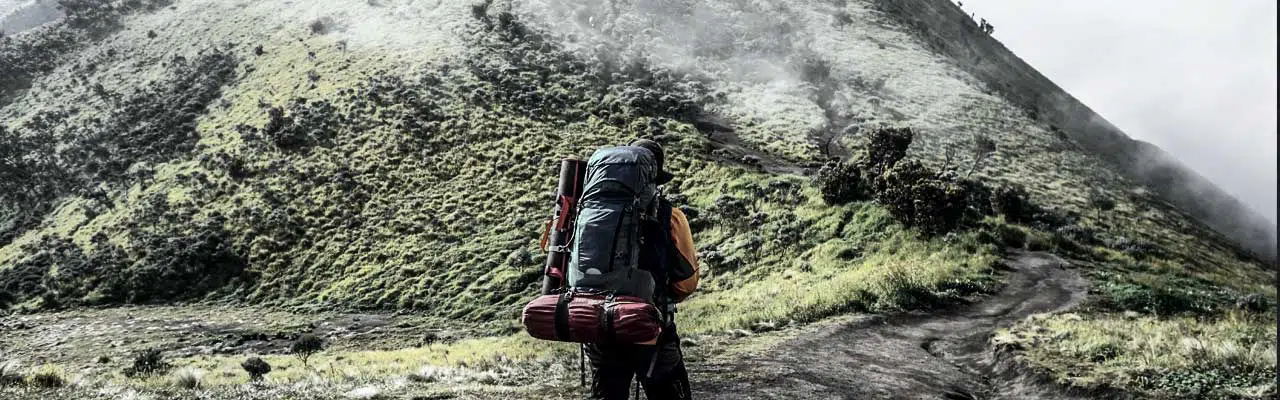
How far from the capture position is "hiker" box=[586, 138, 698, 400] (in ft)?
17.3

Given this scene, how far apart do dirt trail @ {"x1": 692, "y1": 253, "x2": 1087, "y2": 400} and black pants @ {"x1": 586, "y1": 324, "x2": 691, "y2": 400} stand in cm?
230

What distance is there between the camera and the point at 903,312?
15750 mm

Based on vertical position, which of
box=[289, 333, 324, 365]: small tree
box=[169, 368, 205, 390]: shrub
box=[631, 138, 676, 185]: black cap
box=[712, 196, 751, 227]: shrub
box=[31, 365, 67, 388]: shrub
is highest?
box=[631, 138, 676, 185]: black cap

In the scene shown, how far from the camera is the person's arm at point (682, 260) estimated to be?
5.40 meters

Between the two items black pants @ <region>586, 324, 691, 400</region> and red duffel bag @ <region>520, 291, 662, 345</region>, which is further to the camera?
black pants @ <region>586, 324, 691, 400</region>

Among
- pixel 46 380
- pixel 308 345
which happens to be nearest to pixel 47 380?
pixel 46 380

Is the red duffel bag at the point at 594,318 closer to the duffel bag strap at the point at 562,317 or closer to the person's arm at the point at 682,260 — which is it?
the duffel bag strap at the point at 562,317

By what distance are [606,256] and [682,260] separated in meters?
0.56

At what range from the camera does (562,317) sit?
5.31 meters

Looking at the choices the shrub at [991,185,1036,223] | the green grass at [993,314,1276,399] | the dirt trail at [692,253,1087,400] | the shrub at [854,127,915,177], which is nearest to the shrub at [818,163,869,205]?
the shrub at [854,127,915,177]

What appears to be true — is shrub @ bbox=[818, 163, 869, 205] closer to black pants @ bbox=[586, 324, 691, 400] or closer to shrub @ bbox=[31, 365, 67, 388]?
black pants @ bbox=[586, 324, 691, 400]

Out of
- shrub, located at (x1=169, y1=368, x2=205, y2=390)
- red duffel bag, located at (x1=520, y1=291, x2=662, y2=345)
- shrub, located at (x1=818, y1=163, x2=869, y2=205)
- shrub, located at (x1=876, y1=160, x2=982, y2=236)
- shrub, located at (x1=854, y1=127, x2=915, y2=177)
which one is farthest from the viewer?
shrub, located at (x1=854, y1=127, x2=915, y2=177)

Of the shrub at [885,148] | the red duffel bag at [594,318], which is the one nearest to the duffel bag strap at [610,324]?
the red duffel bag at [594,318]

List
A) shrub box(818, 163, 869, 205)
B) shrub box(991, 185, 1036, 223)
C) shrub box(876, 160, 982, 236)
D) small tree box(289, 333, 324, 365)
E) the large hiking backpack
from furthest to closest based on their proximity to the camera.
Answer: shrub box(991, 185, 1036, 223)
shrub box(818, 163, 869, 205)
small tree box(289, 333, 324, 365)
shrub box(876, 160, 982, 236)
the large hiking backpack
